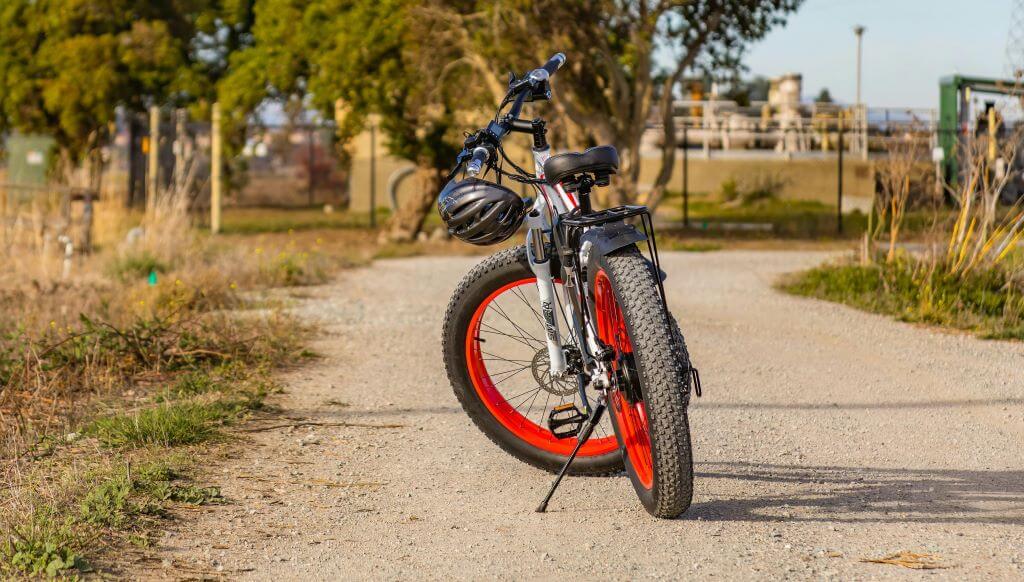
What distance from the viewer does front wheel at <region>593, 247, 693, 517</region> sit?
14.5 feet

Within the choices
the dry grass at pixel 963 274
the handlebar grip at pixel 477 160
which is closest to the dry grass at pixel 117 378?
the handlebar grip at pixel 477 160

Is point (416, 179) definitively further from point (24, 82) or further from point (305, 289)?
point (24, 82)

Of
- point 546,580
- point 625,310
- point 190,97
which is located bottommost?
point 546,580

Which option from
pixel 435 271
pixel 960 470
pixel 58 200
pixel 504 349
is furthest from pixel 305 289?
pixel 960 470

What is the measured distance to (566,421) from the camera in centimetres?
523

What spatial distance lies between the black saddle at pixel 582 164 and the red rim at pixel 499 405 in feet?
2.14

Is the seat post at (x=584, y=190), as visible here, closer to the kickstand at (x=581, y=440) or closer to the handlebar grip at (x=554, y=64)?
the handlebar grip at (x=554, y=64)

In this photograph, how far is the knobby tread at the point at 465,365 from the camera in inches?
209

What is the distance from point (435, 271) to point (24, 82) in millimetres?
17791

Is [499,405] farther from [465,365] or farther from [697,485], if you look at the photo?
[697,485]

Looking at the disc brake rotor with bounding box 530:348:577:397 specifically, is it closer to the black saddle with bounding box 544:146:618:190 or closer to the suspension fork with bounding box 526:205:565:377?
the suspension fork with bounding box 526:205:565:377

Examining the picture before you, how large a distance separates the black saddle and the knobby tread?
17.9 inches

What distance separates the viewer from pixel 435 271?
15.0 meters

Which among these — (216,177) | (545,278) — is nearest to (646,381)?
(545,278)
